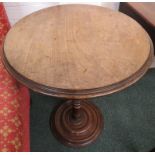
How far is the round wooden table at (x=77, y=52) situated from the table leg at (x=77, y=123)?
147mm

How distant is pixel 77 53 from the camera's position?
0.77 metres

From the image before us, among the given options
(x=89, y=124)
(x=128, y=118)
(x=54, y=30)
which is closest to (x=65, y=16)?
(x=54, y=30)

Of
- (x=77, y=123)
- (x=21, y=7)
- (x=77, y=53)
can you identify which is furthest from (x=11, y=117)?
(x=21, y=7)

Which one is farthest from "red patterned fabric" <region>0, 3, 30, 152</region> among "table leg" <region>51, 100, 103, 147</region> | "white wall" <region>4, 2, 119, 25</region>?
"white wall" <region>4, 2, 119, 25</region>

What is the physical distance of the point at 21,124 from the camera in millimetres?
857

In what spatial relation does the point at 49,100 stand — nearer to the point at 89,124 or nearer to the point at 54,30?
the point at 89,124

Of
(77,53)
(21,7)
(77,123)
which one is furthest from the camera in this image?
(21,7)

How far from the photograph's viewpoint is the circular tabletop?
26.0 inches

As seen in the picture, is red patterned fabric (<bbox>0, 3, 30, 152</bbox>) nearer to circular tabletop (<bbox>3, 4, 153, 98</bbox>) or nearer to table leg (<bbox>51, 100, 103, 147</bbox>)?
circular tabletop (<bbox>3, 4, 153, 98</bbox>)

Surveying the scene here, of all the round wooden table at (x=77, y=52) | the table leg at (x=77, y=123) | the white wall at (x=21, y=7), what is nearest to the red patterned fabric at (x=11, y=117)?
the round wooden table at (x=77, y=52)

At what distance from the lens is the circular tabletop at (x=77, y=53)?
0.66 metres

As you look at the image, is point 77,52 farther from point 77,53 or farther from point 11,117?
point 11,117

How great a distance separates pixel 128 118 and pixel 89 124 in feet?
0.92

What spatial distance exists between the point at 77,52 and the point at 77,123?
60 centimetres
